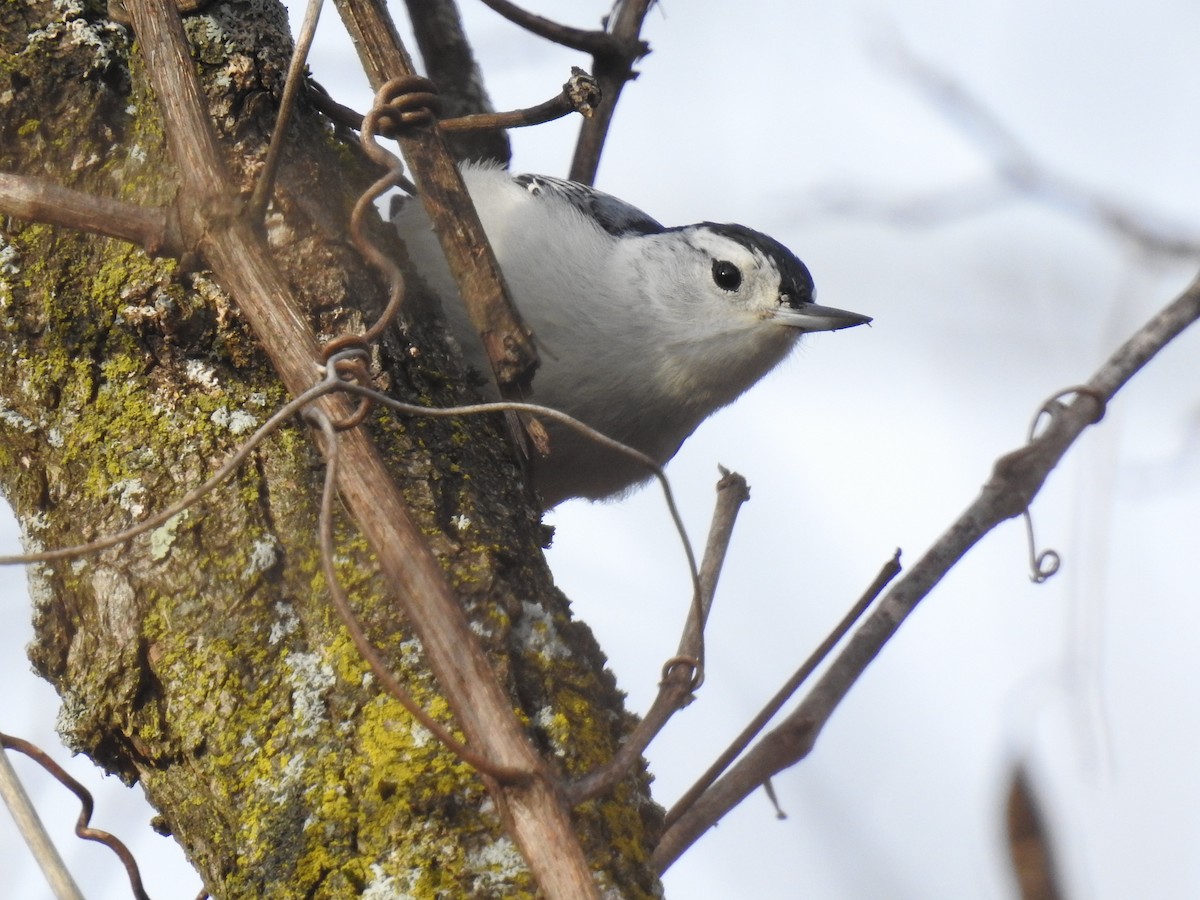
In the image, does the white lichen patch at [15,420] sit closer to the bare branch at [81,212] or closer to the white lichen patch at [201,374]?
the white lichen patch at [201,374]

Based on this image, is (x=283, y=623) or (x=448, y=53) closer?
(x=283, y=623)

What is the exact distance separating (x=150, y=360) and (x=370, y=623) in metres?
0.43

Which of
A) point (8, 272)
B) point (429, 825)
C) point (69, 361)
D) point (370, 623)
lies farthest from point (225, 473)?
point (8, 272)

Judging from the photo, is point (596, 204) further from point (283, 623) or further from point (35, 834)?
point (35, 834)

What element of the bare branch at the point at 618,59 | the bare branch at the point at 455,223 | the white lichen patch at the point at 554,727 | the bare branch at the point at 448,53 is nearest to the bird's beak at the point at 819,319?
the bare branch at the point at 618,59

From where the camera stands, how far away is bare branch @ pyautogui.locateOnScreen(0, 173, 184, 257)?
1.18 meters

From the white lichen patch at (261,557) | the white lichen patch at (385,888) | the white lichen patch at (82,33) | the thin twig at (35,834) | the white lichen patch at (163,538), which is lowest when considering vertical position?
the white lichen patch at (385,888)

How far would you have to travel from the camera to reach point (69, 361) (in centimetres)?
140

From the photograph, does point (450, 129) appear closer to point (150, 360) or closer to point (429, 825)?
point (150, 360)

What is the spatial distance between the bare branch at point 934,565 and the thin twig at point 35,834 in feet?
1.76

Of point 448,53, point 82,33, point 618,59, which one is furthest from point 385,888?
point 448,53

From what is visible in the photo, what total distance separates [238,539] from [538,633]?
12.8 inches

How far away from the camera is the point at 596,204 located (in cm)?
290

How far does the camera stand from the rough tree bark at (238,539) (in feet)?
3.73
